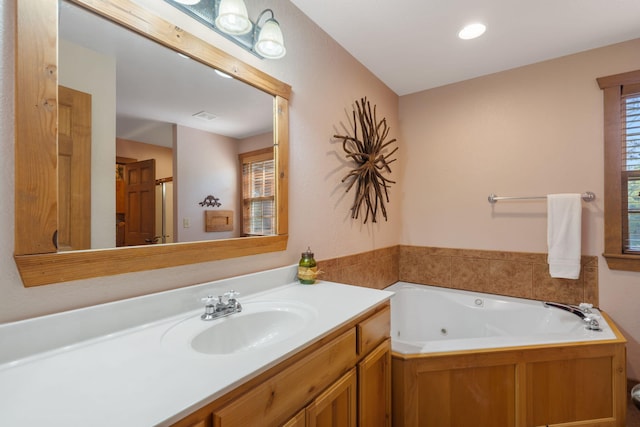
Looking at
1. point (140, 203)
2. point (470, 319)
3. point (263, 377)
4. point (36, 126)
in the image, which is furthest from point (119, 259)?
point (470, 319)

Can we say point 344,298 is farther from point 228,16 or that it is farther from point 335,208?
point 228,16

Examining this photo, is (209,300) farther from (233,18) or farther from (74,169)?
(233,18)

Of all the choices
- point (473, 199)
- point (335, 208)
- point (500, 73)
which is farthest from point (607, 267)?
point (335, 208)

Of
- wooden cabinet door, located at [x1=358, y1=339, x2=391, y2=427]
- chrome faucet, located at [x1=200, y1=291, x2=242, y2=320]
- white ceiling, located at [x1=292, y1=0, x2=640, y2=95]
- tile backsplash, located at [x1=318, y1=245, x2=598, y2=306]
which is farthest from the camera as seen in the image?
tile backsplash, located at [x1=318, y1=245, x2=598, y2=306]

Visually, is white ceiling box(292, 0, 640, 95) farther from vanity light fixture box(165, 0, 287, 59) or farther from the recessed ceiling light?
vanity light fixture box(165, 0, 287, 59)

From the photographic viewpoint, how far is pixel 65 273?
0.86m

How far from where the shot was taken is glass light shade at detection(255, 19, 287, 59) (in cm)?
132

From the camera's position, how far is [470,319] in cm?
238

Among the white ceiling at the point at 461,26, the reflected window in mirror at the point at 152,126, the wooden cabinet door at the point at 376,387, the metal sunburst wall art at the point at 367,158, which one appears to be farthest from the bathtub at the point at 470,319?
the white ceiling at the point at 461,26

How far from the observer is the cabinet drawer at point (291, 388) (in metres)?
0.69

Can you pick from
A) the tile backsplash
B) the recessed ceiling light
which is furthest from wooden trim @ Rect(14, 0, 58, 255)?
the recessed ceiling light

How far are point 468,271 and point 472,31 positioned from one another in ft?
5.98

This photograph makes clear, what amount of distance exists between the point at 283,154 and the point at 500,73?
2.07m

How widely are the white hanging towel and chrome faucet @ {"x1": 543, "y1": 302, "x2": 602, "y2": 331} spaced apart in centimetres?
21
